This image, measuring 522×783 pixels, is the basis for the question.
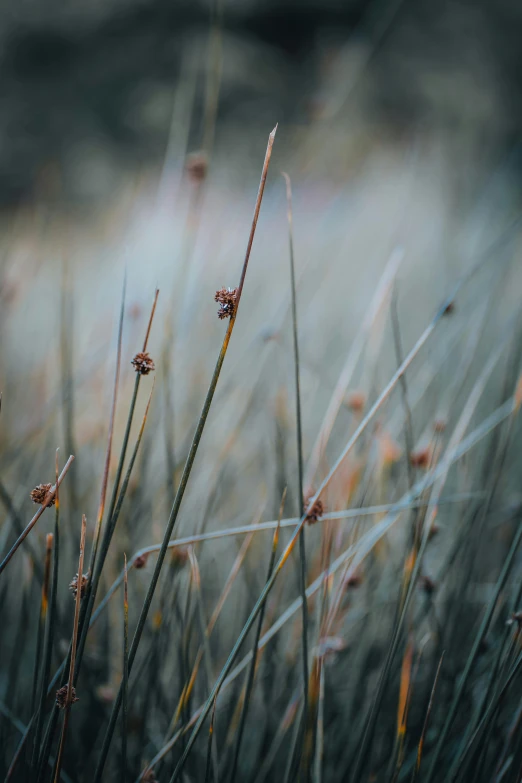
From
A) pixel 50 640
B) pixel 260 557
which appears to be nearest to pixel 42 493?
pixel 50 640

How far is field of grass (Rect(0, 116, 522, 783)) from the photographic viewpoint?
0.34 m

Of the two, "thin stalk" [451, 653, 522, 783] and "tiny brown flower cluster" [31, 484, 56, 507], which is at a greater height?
"tiny brown flower cluster" [31, 484, 56, 507]

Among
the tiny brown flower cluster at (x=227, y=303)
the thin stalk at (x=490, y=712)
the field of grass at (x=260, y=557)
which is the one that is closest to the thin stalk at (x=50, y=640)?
the field of grass at (x=260, y=557)

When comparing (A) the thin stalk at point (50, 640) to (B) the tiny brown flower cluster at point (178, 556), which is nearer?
(A) the thin stalk at point (50, 640)

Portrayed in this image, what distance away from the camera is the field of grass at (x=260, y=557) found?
341 millimetres

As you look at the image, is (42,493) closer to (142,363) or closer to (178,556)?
(142,363)

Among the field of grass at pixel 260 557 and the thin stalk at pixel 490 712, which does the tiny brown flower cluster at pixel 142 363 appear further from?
the thin stalk at pixel 490 712

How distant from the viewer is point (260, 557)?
32.6 inches

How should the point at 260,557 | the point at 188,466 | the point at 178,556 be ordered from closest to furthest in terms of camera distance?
the point at 188,466 < the point at 178,556 < the point at 260,557

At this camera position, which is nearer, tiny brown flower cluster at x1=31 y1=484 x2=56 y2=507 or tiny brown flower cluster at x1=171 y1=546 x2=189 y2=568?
tiny brown flower cluster at x1=31 y1=484 x2=56 y2=507

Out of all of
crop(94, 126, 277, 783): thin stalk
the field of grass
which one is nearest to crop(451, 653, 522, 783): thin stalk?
the field of grass

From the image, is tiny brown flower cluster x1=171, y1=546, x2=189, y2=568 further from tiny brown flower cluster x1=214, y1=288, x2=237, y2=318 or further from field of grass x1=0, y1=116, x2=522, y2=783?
tiny brown flower cluster x1=214, y1=288, x2=237, y2=318

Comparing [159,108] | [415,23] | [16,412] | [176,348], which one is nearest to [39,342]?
[16,412]

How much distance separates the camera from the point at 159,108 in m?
2.37
